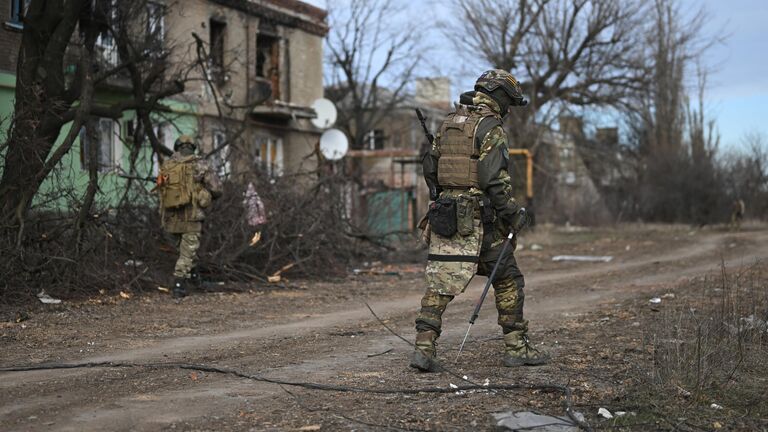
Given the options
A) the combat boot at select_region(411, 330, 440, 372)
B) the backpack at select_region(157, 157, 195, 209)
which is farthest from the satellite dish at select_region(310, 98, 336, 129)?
the combat boot at select_region(411, 330, 440, 372)

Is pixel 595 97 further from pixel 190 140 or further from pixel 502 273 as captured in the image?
pixel 502 273

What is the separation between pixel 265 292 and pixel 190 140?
2.34 metres

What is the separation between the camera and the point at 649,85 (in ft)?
111

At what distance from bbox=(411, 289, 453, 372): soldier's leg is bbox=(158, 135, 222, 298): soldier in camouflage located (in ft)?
18.7

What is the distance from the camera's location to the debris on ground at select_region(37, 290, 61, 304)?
398 inches

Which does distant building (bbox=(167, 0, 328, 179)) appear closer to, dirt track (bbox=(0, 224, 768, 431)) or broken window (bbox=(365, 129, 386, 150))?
dirt track (bbox=(0, 224, 768, 431))

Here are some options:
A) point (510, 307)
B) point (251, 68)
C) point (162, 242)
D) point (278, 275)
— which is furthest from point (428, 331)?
point (251, 68)

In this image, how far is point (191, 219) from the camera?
11.2m

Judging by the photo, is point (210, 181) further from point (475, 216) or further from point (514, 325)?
point (514, 325)

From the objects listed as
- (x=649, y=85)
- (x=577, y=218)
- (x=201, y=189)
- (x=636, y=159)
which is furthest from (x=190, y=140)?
(x=636, y=159)

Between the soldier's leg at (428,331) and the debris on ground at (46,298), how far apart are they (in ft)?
18.6

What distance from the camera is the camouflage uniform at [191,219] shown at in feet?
36.7

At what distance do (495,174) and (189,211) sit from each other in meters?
6.01

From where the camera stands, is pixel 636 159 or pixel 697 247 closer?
pixel 697 247
